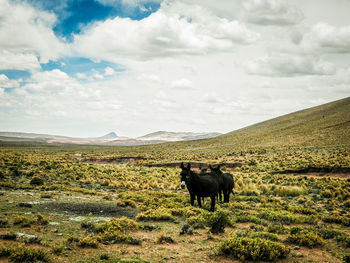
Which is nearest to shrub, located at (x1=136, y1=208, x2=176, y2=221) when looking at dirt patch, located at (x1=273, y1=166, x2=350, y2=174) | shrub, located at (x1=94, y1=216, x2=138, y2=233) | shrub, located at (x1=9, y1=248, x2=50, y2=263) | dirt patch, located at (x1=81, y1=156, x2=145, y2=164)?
shrub, located at (x1=94, y1=216, x2=138, y2=233)

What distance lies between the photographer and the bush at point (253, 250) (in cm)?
720

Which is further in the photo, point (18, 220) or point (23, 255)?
point (18, 220)

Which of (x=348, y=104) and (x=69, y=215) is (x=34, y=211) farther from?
(x=348, y=104)

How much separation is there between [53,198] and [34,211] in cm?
365

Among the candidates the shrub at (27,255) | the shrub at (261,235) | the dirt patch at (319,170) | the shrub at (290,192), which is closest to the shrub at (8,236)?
the shrub at (27,255)

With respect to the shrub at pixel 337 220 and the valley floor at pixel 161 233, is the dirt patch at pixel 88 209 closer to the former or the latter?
the valley floor at pixel 161 233

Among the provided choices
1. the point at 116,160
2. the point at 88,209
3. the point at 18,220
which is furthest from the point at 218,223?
the point at 116,160

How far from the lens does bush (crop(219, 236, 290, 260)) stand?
7.20 metres

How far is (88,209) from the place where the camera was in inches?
497

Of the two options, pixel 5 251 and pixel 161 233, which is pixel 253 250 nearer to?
pixel 161 233

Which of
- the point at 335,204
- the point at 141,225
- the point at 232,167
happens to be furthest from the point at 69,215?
the point at 232,167

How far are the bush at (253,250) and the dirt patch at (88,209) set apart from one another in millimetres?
5783

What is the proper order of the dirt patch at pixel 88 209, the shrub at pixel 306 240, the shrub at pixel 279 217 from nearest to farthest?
the shrub at pixel 306 240
the shrub at pixel 279 217
the dirt patch at pixel 88 209

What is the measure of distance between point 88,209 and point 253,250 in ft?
27.7
